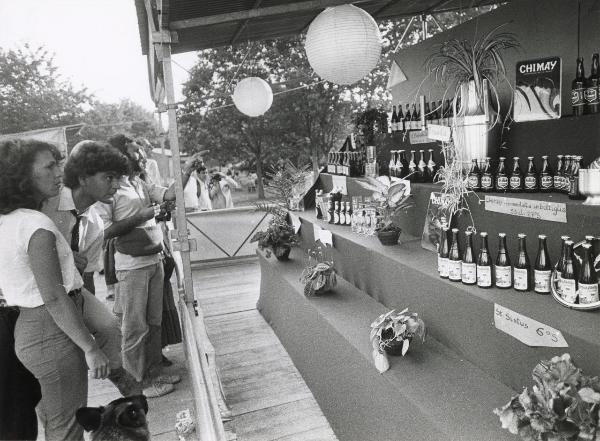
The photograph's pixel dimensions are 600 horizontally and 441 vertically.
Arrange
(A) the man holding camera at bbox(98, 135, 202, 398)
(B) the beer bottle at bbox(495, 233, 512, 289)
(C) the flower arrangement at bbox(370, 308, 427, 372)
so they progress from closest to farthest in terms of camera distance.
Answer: (B) the beer bottle at bbox(495, 233, 512, 289)
(C) the flower arrangement at bbox(370, 308, 427, 372)
(A) the man holding camera at bbox(98, 135, 202, 398)

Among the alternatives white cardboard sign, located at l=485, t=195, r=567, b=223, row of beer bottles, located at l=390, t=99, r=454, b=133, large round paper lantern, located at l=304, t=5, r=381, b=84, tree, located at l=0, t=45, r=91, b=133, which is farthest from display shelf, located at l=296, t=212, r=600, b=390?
tree, located at l=0, t=45, r=91, b=133

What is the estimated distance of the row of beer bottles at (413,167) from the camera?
317 cm

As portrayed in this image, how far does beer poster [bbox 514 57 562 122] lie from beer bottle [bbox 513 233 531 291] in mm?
907

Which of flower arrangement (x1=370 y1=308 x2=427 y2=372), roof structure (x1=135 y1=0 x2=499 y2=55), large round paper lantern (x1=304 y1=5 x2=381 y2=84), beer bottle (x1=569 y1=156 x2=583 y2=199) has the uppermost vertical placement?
roof structure (x1=135 y1=0 x2=499 y2=55)

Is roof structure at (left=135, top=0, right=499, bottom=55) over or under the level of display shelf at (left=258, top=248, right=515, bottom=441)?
over

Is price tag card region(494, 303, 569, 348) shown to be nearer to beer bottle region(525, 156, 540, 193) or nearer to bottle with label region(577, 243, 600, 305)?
bottle with label region(577, 243, 600, 305)

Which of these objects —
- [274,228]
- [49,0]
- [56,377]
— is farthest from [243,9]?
[49,0]

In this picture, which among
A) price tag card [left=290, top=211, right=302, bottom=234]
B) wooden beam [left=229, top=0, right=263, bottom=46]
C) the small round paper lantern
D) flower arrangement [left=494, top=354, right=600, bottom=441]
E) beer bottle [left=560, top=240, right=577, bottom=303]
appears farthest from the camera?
the small round paper lantern

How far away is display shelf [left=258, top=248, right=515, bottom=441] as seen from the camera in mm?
1747

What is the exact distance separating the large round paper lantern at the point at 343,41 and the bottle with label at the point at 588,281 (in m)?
1.75

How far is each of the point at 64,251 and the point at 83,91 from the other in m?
27.4

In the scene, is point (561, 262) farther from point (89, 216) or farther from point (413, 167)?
point (89, 216)

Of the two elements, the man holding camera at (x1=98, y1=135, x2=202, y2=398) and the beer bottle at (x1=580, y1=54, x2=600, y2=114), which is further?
the man holding camera at (x1=98, y1=135, x2=202, y2=398)

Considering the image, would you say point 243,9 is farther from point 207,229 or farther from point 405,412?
point 207,229
